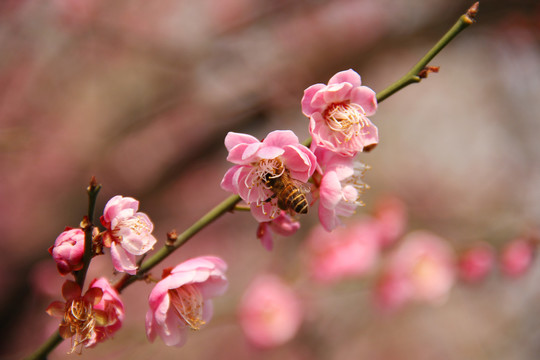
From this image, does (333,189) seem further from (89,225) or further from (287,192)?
(89,225)

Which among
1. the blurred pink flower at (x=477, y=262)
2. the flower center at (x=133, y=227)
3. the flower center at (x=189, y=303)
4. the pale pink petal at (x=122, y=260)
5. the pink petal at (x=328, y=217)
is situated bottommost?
the blurred pink flower at (x=477, y=262)

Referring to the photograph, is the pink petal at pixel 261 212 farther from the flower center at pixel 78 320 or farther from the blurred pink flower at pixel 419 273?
the blurred pink flower at pixel 419 273

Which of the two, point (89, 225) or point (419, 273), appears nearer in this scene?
point (89, 225)

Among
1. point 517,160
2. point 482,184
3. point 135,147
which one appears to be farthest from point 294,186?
point 482,184

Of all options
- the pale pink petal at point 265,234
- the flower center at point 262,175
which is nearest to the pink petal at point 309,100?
the flower center at point 262,175

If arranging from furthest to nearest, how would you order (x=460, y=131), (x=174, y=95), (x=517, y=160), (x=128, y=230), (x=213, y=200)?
(x=460, y=131) < (x=213, y=200) < (x=517, y=160) < (x=174, y=95) < (x=128, y=230)

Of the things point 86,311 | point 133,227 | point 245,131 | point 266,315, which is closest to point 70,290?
point 86,311

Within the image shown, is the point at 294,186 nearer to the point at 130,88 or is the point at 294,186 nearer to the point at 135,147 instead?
the point at 135,147
